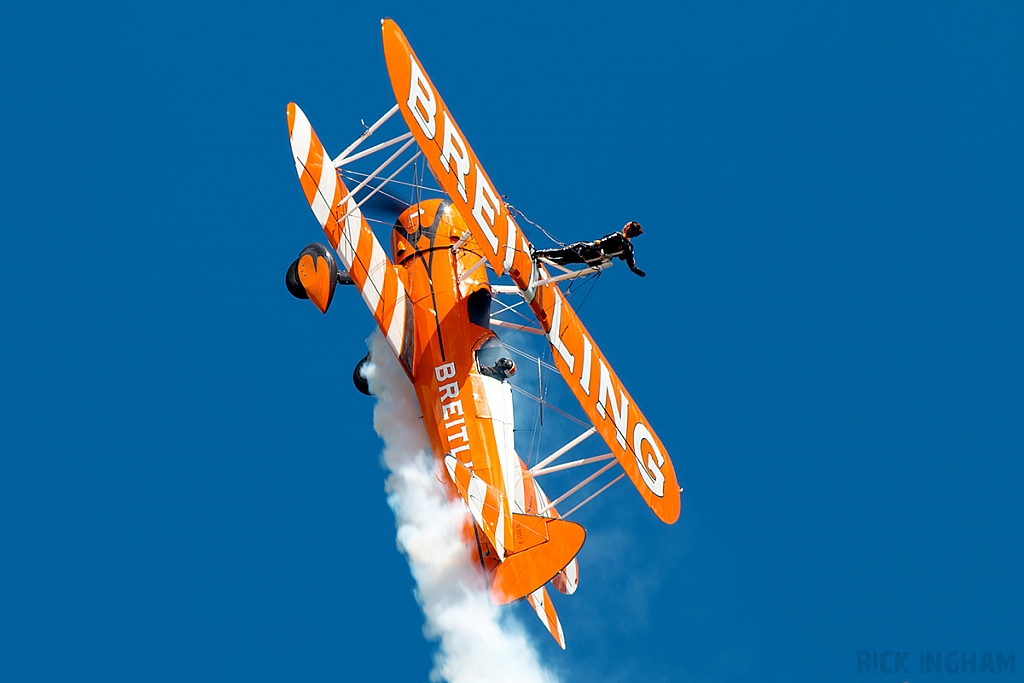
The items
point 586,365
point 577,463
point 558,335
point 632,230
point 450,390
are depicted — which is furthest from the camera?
point 577,463

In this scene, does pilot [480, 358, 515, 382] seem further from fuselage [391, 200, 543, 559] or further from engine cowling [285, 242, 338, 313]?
engine cowling [285, 242, 338, 313]

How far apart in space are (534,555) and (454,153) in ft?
16.3

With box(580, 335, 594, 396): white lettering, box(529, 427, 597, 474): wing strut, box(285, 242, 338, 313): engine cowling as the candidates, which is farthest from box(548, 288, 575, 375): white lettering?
box(285, 242, 338, 313): engine cowling

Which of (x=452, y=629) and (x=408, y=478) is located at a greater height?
(x=408, y=478)

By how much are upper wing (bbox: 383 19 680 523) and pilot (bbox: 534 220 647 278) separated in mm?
623

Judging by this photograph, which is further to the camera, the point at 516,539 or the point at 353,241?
the point at 353,241

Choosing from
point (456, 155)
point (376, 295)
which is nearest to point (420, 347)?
point (376, 295)

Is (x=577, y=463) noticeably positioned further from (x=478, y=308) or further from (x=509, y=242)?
(x=509, y=242)

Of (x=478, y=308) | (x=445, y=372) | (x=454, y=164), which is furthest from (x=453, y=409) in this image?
(x=454, y=164)

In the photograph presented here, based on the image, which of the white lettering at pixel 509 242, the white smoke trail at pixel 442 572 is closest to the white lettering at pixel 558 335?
the white lettering at pixel 509 242

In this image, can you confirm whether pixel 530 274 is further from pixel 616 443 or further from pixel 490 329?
pixel 616 443

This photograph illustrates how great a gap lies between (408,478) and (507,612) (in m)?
2.14

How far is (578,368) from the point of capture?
86.3 feet

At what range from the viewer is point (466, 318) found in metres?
25.6
